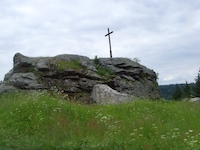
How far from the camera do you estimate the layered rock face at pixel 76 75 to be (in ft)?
51.1

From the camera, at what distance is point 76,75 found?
1677cm

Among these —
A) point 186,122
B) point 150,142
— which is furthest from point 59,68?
point 150,142

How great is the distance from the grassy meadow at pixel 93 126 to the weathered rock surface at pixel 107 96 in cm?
267

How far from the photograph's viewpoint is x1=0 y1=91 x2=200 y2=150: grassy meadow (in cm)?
717

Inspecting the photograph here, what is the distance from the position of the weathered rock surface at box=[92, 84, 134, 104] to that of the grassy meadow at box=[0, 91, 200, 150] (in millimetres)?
2665

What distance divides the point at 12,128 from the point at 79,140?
2.64m

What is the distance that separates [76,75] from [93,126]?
7945mm

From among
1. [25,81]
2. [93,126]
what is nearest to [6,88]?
[25,81]

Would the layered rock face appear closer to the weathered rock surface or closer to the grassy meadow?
the weathered rock surface

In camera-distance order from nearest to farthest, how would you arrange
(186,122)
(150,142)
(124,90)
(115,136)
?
(150,142) → (115,136) → (186,122) → (124,90)

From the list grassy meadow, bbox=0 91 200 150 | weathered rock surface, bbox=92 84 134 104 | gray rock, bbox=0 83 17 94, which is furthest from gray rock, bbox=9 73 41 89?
weathered rock surface, bbox=92 84 134 104

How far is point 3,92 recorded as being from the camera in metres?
14.6

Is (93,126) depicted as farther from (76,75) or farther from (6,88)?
(76,75)

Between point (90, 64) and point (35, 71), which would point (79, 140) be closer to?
point (35, 71)
